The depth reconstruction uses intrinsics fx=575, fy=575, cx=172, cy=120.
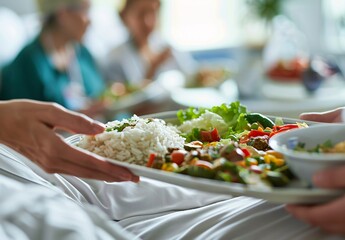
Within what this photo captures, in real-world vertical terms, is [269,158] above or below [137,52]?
above

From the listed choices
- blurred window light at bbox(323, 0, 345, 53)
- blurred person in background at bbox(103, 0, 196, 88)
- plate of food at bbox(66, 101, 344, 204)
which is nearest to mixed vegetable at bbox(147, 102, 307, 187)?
plate of food at bbox(66, 101, 344, 204)

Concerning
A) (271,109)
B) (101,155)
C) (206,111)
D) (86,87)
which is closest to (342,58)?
(86,87)

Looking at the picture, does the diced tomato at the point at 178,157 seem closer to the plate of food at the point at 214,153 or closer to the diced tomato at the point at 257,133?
the plate of food at the point at 214,153

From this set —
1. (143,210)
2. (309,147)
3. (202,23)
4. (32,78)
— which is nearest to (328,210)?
(309,147)

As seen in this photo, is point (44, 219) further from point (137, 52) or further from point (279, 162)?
point (137, 52)

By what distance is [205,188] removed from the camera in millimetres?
912

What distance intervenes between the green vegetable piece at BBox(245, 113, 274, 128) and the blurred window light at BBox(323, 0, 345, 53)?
3492 mm

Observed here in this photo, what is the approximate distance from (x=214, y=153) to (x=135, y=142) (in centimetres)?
16

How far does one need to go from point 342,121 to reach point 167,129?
0.36 metres

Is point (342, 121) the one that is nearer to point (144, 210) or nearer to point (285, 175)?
point (285, 175)

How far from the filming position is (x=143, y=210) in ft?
3.92

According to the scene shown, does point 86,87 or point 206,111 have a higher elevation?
point 206,111

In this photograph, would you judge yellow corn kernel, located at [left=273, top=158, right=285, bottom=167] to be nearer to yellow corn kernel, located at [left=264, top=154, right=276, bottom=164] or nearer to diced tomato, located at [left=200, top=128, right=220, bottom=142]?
yellow corn kernel, located at [left=264, top=154, right=276, bottom=164]

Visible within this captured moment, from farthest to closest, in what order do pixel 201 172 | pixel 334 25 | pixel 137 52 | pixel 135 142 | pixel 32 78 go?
1. pixel 334 25
2. pixel 137 52
3. pixel 32 78
4. pixel 135 142
5. pixel 201 172
